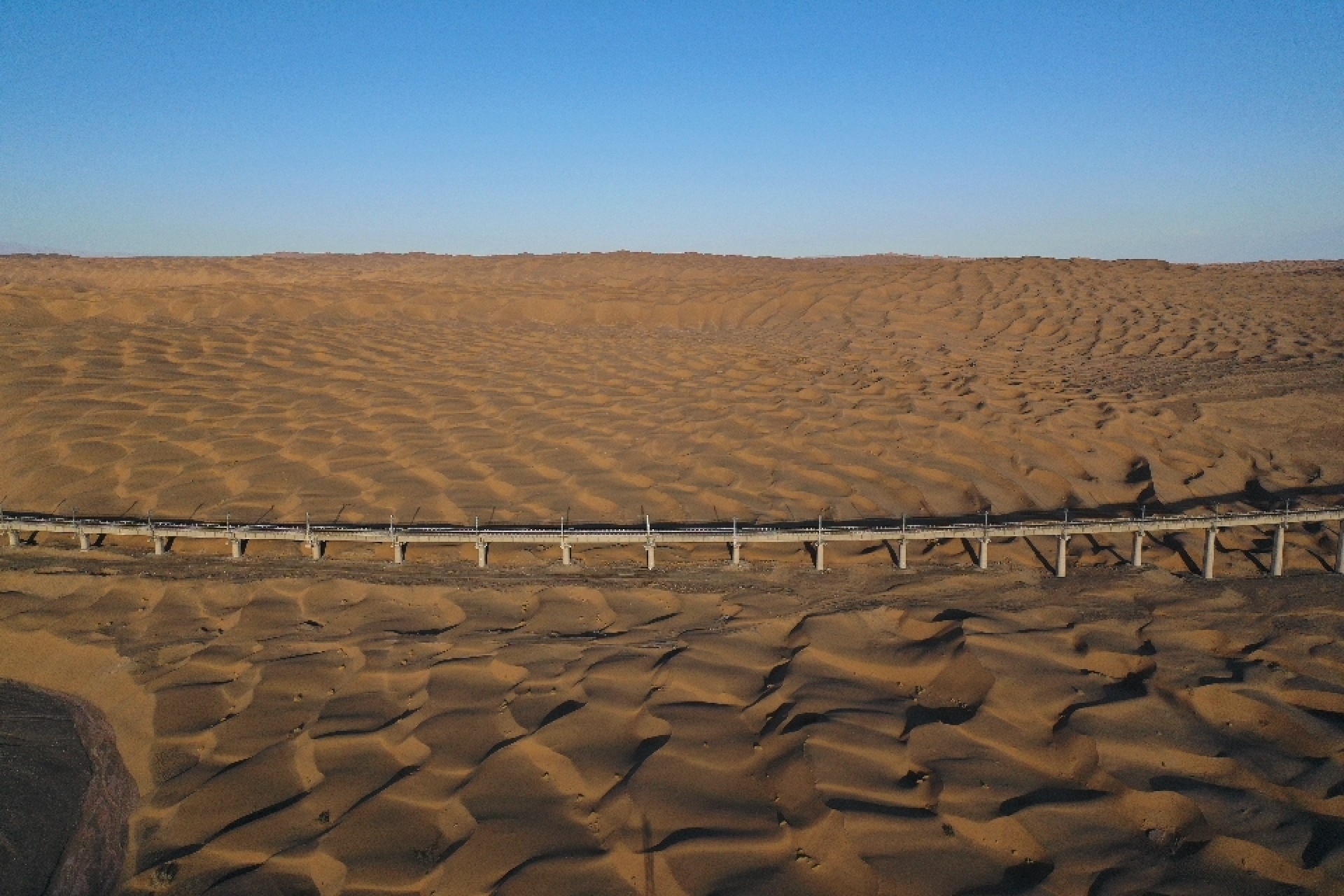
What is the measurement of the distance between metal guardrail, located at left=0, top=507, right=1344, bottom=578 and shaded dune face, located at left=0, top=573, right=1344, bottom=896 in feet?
1.60

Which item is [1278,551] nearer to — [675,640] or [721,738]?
[675,640]

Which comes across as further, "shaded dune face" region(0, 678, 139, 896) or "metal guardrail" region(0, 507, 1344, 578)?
"metal guardrail" region(0, 507, 1344, 578)

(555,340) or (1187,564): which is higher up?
(555,340)

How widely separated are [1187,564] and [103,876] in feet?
21.3

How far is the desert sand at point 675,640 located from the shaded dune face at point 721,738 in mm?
18

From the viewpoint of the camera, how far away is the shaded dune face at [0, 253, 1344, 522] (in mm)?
6316

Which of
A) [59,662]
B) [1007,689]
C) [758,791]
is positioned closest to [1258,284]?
[1007,689]

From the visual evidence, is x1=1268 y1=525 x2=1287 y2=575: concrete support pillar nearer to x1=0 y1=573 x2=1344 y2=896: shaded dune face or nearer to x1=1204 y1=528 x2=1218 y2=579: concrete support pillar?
x1=1204 y1=528 x2=1218 y2=579: concrete support pillar

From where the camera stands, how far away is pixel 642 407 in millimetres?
8531

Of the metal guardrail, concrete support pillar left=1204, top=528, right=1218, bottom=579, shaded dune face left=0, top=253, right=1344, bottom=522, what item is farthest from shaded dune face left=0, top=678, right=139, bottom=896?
concrete support pillar left=1204, top=528, right=1218, bottom=579

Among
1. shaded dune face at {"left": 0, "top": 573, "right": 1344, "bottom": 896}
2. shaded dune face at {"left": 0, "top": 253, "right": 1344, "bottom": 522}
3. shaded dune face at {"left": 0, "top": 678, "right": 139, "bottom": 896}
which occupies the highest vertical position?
shaded dune face at {"left": 0, "top": 253, "right": 1344, "bottom": 522}

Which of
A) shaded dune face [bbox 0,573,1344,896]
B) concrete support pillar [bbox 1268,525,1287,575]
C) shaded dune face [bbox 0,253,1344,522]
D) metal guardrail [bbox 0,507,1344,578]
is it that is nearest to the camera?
shaded dune face [bbox 0,573,1344,896]

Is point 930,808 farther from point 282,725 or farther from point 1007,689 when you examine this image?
point 282,725

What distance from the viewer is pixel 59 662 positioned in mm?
3988
